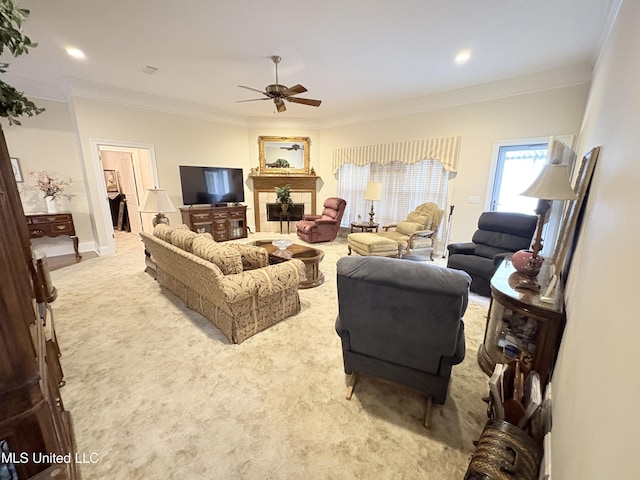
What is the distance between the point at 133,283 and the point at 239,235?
9.78 ft

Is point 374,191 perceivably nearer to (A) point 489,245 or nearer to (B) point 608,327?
(A) point 489,245

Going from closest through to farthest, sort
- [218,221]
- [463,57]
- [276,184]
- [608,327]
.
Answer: [608,327], [463,57], [218,221], [276,184]

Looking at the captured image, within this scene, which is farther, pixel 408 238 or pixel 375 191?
pixel 375 191

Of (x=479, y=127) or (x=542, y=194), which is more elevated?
(x=479, y=127)

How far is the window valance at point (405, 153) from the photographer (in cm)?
471

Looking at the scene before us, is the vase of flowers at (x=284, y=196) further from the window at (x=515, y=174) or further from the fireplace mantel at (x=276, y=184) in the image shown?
the window at (x=515, y=174)

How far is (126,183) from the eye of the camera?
261 inches

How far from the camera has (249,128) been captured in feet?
21.6

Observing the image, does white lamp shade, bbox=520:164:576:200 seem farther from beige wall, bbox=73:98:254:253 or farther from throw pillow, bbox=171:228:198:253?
beige wall, bbox=73:98:254:253

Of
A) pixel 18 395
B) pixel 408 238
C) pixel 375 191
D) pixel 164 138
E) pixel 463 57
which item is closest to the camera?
pixel 18 395

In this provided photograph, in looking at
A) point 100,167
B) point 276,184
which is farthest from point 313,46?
point 100,167

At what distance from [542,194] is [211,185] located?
233 inches

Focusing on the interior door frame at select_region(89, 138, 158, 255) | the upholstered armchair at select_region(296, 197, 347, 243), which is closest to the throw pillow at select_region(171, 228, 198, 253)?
the interior door frame at select_region(89, 138, 158, 255)

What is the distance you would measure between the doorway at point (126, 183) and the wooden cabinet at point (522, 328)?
5.04 meters
